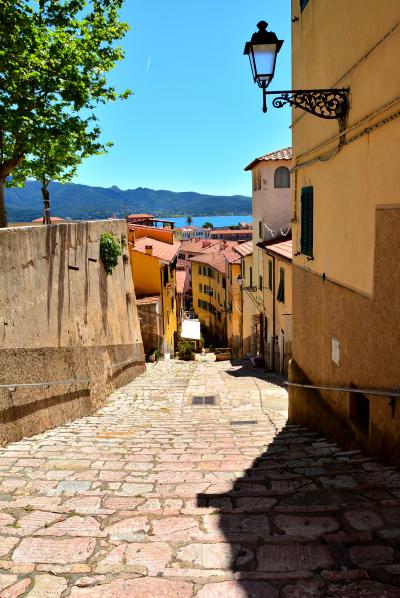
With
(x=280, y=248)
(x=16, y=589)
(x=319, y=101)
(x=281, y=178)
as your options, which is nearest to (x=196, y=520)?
(x=16, y=589)

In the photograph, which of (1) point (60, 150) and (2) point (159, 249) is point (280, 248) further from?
(2) point (159, 249)

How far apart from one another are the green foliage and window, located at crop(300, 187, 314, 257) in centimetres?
664

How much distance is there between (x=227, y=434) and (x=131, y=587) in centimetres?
529

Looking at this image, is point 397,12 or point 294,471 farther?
point 294,471

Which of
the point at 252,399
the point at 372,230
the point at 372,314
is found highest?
the point at 372,230

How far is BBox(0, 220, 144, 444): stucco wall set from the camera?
7.60 m

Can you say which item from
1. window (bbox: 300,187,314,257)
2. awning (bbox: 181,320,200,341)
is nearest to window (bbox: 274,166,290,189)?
window (bbox: 300,187,314,257)

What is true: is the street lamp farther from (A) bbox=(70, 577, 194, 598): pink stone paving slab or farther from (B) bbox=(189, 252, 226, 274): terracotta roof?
(B) bbox=(189, 252, 226, 274): terracotta roof

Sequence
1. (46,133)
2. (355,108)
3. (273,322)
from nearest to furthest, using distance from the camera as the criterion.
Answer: (355,108) < (46,133) < (273,322)

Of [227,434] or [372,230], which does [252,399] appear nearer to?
[227,434]

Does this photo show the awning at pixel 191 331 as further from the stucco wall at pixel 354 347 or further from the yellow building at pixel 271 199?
the stucco wall at pixel 354 347

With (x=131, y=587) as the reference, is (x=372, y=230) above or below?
above

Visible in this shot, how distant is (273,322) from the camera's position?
839 inches

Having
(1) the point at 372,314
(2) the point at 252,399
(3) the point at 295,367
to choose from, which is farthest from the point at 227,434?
(2) the point at 252,399
